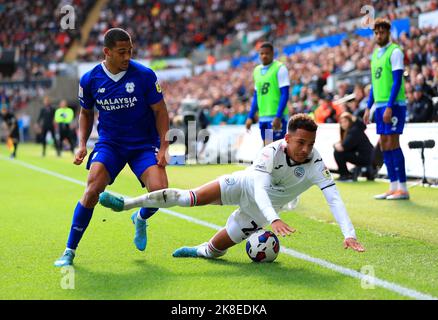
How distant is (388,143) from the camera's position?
1136 centimetres

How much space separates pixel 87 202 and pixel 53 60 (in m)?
42.6

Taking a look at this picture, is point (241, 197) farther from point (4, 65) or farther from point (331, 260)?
point (4, 65)

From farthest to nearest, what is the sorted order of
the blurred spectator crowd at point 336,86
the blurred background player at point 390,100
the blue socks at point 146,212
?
1. the blurred spectator crowd at point 336,86
2. the blurred background player at point 390,100
3. the blue socks at point 146,212

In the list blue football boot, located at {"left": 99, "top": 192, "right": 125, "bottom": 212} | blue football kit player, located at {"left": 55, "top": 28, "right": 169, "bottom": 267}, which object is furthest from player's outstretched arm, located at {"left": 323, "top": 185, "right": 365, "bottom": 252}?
blue football boot, located at {"left": 99, "top": 192, "right": 125, "bottom": 212}

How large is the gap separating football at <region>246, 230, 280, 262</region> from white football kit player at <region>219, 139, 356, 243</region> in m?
0.08

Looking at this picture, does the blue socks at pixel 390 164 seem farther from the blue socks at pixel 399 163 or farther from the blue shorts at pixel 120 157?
the blue shorts at pixel 120 157

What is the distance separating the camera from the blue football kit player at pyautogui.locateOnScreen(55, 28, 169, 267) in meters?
6.64

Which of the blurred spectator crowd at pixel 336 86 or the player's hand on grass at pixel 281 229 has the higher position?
the blurred spectator crowd at pixel 336 86

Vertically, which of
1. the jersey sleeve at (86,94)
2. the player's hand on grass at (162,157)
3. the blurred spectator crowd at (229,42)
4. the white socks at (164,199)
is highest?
the blurred spectator crowd at (229,42)

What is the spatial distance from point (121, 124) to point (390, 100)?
17.2 feet

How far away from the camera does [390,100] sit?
35.8ft

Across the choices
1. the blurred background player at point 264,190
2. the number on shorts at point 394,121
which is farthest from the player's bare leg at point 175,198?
the number on shorts at point 394,121

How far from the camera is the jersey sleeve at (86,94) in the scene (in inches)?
272

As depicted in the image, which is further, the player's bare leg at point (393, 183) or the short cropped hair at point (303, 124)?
the player's bare leg at point (393, 183)
